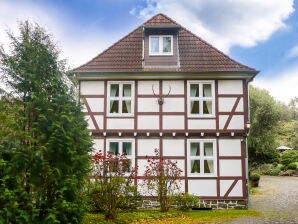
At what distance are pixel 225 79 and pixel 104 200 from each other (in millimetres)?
7560

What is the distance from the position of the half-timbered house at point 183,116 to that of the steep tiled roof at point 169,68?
5 cm

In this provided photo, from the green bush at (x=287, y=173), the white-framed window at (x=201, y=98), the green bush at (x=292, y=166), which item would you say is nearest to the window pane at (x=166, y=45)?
the white-framed window at (x=201, y=98)

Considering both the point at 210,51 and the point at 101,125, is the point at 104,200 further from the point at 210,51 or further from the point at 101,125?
the point at 210,51

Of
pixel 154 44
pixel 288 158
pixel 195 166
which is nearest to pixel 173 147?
pixel 195 166

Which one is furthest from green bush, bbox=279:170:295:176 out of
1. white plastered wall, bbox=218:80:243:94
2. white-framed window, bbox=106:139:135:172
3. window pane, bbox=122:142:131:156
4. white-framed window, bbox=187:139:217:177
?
window pane, bbox=122:142:131:156

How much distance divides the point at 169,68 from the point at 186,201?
5.85 m

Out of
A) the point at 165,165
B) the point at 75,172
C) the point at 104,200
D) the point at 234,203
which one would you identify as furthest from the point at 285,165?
the point at 75,172

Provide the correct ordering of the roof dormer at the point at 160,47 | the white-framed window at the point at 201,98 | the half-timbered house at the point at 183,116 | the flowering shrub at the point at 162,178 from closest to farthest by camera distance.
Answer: the flowering shrub at the point at 162,178, the half-timbered house at the point at 183,116, the white-framed window at the point at 201,98, the roof dormer at the point at 160,47

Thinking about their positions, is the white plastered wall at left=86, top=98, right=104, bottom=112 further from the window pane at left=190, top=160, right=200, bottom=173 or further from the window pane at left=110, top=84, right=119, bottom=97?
the window pane at left=190, top=160, right=200, bottom=173

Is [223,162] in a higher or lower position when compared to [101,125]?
lower

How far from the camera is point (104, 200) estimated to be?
39.6 feet

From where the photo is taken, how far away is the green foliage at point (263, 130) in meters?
32.1

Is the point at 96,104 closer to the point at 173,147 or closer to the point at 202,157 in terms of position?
the point at 173,147

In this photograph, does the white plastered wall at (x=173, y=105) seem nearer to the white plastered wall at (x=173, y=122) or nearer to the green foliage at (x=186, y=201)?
the white plastered wall at (x=173, y=122)
